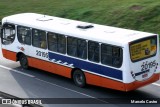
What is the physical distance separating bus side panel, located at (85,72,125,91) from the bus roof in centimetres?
145

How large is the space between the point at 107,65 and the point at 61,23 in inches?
144

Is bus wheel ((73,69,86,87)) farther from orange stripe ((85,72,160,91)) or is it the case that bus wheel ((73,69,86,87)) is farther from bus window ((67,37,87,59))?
bus window ((67,37,87,59))

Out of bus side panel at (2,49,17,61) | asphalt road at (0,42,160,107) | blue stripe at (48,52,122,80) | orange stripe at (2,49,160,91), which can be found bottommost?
asphalt road at (0,42,160,107)

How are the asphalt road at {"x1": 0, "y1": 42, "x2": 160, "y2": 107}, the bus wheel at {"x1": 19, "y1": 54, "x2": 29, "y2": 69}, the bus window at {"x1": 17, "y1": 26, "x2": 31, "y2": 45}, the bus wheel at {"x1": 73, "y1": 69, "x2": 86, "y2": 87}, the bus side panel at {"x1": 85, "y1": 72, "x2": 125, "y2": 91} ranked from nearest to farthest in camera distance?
1. the bus side panel at {"x1": 85, "y1": 72, "x2": 125, "y2": 91}
2. the asphalt road at {"x1": 0, "y1": 42, "x2": 160, "y2": 107}
3. the bus wheel at {"x1": 73, "y1": 69, "x2": 86, "y2": 87}
4. the bus window at {"x1": 17, "y1": 26, "x2": 31, "y2": 45}
5. the bus wheel at {"x1": 19, "y1": 54, "x2": 29, "y2": 69}

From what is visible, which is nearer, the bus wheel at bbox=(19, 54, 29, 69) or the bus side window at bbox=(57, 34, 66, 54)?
the bus side window at bbox=(57, 34, 66, 54)

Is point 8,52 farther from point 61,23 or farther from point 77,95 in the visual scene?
point 77,95

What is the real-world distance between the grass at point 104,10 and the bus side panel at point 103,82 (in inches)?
391

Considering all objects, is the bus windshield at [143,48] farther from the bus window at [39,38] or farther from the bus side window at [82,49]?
the bus window at [39,38]

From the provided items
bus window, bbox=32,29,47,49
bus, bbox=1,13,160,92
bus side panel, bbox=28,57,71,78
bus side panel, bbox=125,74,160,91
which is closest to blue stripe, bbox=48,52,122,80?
bus, bbox=1,13,160,92

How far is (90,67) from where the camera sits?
731 inches

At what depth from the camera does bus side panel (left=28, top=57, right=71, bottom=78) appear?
64.9ft

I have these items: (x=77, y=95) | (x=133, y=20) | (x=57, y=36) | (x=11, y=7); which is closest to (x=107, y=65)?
(x=77, y=95)

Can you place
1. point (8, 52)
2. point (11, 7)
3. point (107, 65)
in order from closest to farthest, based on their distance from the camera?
point (107, 65) → point (8, 52) → point (11, 7)

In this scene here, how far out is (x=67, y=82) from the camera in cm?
2009
